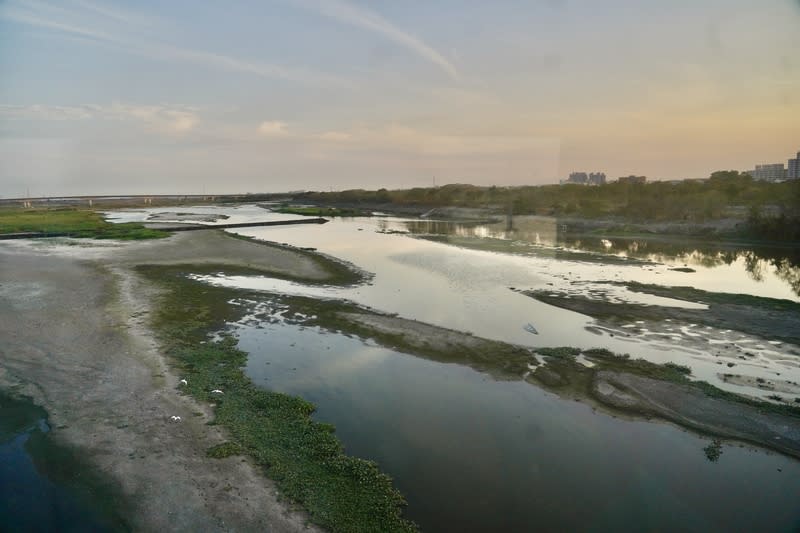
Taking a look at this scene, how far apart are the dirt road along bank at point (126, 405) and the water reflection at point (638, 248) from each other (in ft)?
86.7

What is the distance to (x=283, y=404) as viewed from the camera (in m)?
10.6

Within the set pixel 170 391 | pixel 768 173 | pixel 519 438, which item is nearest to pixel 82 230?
pixel 170 391

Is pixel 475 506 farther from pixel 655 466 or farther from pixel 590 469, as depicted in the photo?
pixel 655 466

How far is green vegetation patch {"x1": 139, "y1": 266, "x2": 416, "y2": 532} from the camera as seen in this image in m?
7.29

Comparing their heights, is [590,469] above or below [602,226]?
below

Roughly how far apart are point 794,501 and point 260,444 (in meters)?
9.57

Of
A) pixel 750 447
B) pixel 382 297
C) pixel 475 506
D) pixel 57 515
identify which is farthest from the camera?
pixel 382 297

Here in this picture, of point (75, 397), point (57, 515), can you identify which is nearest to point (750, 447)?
point (57, 515)

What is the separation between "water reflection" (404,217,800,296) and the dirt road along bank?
26428 millimetres

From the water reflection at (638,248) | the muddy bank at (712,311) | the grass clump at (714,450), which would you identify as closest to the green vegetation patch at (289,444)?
the grass clump at (714,450)

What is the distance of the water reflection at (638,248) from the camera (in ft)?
98.5

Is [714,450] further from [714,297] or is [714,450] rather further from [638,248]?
[638,248]

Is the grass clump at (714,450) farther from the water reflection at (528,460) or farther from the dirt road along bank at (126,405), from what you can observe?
the dirt road along bank at (126,405)

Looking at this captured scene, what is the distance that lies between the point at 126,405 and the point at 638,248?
125 feet
